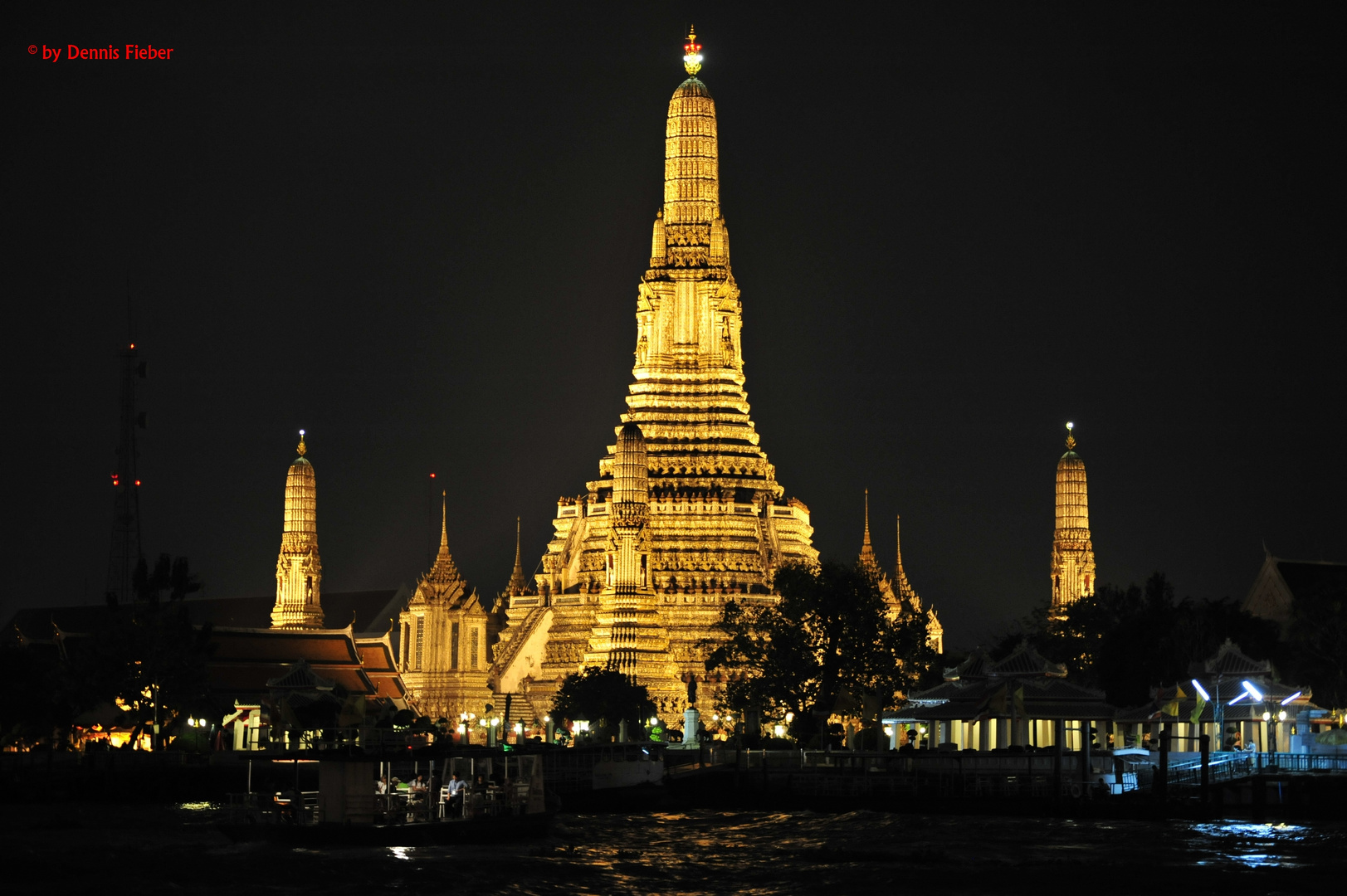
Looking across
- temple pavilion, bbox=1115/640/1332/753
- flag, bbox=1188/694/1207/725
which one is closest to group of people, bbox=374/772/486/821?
temple pavilion, bbox=1115/640/1332/753

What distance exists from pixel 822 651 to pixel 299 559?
1791 inches

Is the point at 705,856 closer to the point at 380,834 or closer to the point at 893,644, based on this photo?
the point at 380,834

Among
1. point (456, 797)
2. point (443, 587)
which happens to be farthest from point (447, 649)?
point (456, 797)

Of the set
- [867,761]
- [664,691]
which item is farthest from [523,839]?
[664,691]

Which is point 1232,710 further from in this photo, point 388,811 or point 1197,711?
point 388,811

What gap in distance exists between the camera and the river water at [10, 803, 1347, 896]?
200ft

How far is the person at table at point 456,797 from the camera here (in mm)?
67812

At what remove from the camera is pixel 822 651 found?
96562mm

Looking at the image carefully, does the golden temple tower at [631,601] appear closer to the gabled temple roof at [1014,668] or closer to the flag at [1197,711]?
the gabled temple roof at [1014,668]

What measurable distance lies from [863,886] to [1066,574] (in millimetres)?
63895

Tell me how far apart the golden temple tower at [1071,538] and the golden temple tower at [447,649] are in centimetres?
2879

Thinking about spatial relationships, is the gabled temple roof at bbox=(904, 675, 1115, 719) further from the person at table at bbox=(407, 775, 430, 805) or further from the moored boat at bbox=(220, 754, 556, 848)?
the person at table at bbox=(407, 775, 430, 805)

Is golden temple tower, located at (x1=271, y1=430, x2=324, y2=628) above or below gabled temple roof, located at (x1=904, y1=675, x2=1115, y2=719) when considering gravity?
above

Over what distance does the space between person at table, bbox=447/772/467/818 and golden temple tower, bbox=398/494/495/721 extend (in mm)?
60148
